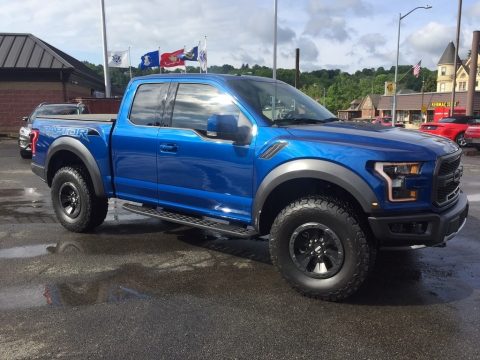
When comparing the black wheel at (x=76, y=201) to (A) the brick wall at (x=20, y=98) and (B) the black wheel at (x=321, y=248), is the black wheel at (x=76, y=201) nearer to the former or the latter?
(B) the black wheel at (x=321, y=248)

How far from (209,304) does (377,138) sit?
1932mm

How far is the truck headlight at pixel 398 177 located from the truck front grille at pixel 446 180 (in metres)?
0.19

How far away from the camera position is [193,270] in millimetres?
4762

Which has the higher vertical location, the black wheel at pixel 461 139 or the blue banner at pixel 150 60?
the blue banner at pixel 150 60

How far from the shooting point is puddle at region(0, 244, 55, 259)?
17.1 feet

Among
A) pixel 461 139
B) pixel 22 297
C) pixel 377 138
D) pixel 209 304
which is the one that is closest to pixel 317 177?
pixel 377 138

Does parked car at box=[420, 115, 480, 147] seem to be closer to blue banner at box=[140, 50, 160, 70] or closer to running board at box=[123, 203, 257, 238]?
running board at box=[123, 203, 257, 238]

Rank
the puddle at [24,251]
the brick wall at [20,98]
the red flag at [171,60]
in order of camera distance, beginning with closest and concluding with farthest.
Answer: the puddle at [24,251]
the brick wall at [20,98]
the red flag at [171,60]

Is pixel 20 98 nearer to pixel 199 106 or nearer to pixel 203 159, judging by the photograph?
pixel 199 106

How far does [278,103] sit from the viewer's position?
481 centimetres

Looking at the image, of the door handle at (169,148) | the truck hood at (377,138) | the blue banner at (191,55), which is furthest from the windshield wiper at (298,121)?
the blue banner at (191,55)

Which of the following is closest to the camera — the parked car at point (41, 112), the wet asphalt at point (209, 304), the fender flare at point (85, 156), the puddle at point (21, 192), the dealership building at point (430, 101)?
the wet asphalt at point (209, 304)

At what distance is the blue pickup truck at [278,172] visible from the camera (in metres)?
3.70

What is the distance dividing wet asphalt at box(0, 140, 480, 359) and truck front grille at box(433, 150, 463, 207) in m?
0.85
